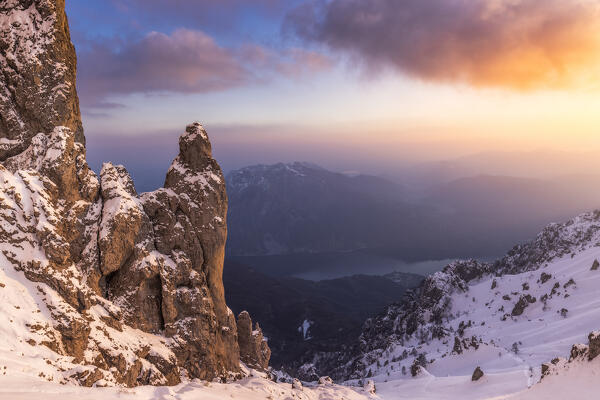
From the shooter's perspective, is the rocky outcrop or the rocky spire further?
the rocky outcrop

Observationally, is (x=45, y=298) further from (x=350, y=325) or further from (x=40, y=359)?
(x=350, y=325)

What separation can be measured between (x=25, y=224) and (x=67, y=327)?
700cm

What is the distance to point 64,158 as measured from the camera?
2634 centimetres

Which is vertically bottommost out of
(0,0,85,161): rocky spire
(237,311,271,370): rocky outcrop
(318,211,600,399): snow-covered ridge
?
(318,211,600,399): snow-covered ridge

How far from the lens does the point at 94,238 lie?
27250 millimetres

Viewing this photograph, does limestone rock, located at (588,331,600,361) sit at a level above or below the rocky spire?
below

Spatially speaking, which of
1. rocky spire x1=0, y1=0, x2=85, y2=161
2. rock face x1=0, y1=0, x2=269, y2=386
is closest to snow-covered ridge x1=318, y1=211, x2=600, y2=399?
rock face x1=0, y1=0, x2=269, y2=386

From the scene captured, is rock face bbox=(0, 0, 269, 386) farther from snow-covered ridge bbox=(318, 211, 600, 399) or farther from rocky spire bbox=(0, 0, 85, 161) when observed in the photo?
snow-covered ridge bbox=(318, 211, 600, 399)

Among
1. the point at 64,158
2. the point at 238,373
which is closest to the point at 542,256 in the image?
the point at 238,373

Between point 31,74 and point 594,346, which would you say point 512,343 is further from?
point 31,74

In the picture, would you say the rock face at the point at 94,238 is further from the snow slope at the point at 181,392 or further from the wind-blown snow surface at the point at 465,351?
the snow slope at the point at 181,392

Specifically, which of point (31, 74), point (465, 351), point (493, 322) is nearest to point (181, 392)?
point (31, 74)

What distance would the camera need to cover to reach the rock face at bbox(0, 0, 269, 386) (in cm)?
2194

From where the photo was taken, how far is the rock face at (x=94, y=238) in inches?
864
